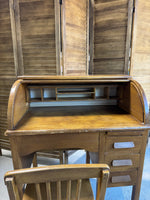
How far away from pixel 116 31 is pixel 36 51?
46.4 inches

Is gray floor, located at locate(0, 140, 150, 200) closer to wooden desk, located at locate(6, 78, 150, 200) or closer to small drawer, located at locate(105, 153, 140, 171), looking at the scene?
wooden desk, located at locate(6, 78, 150, 200)

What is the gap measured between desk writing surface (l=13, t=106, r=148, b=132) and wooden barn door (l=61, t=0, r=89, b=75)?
2.25 feet

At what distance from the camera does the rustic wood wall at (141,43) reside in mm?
1853

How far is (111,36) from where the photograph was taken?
192 centimetres

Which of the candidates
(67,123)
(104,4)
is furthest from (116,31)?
(67,123)

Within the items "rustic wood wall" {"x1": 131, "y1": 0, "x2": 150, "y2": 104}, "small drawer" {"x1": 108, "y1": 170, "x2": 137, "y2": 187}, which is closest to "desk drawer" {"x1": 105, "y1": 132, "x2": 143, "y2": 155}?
"small drawer" {"x1": 108, "y1": 170, "x2": 137, "y2": 187}

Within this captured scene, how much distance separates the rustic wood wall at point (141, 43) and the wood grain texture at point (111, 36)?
0.40 feet

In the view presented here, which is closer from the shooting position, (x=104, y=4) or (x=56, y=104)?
(x=56, y=104)

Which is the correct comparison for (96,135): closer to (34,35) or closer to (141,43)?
(34,35)

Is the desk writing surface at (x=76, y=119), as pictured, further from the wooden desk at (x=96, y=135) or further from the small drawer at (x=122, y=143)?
the small drawer at (x=122, y=143)

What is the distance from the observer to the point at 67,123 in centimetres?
105

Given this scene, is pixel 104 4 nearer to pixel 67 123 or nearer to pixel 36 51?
pixel 36 51

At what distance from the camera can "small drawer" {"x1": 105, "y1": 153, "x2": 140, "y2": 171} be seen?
105 centimetres

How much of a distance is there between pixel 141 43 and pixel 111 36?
1.51 ft
